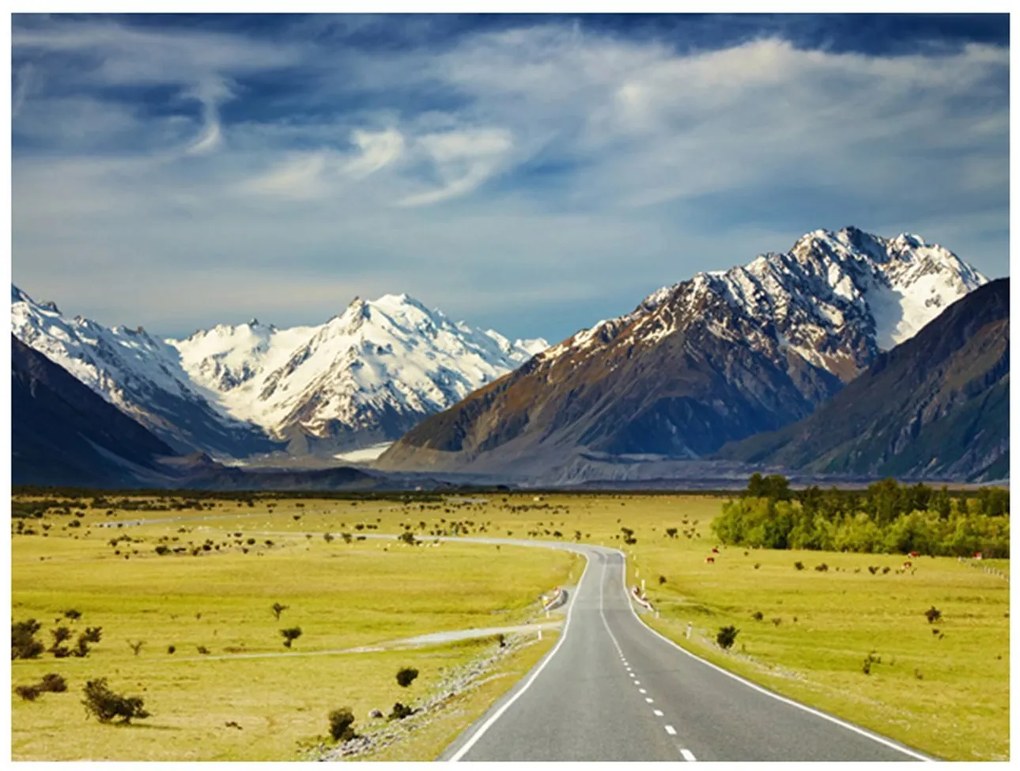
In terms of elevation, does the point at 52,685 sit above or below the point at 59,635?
above

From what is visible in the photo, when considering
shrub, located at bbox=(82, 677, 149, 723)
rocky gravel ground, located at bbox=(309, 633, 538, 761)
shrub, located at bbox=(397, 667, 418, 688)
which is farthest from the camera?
shrub, located at bbox=(397, 667, 418, 688)

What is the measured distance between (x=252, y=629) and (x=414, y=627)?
11.7m

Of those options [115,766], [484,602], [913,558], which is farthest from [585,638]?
[913,558]

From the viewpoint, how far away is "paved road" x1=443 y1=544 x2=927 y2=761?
112ft

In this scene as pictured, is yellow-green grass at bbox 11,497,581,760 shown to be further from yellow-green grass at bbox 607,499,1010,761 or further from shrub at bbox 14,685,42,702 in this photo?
yellow-green grass at bbox 607,499,1010,761

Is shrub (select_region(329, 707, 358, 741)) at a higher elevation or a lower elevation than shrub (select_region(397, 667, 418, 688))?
higher

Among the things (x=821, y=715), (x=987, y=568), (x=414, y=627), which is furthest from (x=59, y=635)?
(x=987, y=568)

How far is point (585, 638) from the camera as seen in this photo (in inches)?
3172

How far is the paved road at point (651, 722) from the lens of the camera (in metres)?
34.0

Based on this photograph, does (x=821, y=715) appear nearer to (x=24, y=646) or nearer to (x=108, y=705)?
(x=108, y=705)

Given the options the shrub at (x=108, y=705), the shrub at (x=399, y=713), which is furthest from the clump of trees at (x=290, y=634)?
the shrub at (x=399, y=713)

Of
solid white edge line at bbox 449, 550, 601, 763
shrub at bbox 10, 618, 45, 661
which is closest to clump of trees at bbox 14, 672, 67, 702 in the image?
shrub at bbox 10, 618, 45, 661

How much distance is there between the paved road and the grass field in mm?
1684

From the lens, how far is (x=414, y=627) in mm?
96062
